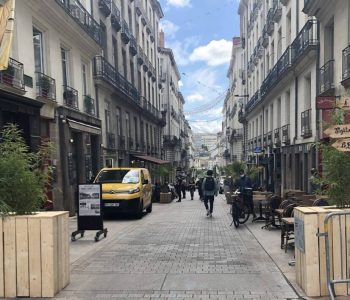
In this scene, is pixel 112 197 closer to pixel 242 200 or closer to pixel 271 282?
pixel 242 200

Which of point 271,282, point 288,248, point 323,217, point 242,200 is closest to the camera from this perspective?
point 323,217

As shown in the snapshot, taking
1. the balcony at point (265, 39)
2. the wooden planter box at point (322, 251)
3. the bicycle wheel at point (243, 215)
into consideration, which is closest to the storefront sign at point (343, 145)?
the wooden planter box at point (322, 251)

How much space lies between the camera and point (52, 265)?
5.61m

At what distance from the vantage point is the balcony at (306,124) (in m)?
18.4

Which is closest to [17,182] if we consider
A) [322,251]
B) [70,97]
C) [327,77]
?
[322,251]

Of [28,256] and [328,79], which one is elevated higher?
[328,79]

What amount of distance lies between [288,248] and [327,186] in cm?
337

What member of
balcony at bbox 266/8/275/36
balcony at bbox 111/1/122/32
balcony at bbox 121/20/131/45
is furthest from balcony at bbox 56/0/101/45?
balcony at bbox 266/8/275/36

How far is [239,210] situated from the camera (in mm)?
12898

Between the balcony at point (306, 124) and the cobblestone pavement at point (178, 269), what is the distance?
342 inches

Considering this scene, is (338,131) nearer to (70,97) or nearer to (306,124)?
(70,97)

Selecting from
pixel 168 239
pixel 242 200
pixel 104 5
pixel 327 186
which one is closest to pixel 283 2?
pixel 104 5

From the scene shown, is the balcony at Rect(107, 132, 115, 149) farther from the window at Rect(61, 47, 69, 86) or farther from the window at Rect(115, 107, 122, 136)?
the window at Rect(61, 47, 69, 86)

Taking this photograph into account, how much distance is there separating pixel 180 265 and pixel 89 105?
1410 centimetres
